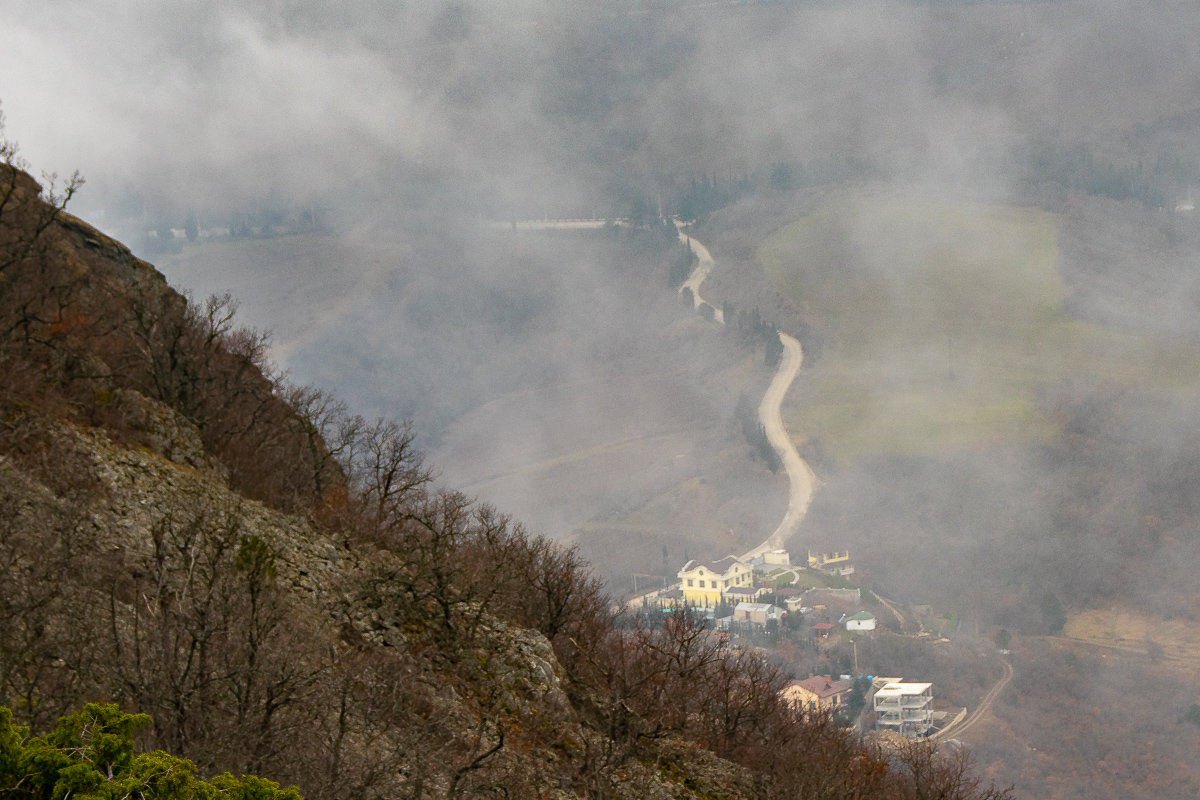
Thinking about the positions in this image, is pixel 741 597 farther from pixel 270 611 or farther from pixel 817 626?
pixel 270 611

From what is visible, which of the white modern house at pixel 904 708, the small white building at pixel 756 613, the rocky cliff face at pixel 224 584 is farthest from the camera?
the small white building at pixel 756 613

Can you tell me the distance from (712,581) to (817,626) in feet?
92.5

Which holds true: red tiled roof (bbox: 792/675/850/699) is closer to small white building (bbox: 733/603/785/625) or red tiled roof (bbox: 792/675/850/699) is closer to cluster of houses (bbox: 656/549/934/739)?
cluster of houses (bbox: 656/549/934/739)

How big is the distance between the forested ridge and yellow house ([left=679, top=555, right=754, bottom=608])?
12624 centimetres

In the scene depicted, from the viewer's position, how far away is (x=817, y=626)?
557 ft

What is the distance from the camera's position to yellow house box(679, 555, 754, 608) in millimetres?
190250

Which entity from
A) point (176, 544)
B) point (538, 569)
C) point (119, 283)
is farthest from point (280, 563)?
point (119, 283)

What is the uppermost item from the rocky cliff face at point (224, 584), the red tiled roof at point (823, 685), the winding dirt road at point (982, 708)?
the winding dirt road at point (982, 708)

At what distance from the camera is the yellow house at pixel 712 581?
19025cm

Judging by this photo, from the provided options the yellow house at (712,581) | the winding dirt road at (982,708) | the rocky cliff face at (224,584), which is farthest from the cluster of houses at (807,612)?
the rocky cliff face at (224,584)

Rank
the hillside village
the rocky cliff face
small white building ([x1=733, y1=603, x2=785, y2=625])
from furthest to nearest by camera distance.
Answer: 1. small white building ([x1=733, y1=603, x2=785, y2=625])
2. the hillside village
3. the rocky cliff face

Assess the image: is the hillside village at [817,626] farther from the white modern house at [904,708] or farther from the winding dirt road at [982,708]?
the winding dirt road at [982,708]

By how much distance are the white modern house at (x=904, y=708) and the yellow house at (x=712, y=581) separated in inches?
1728

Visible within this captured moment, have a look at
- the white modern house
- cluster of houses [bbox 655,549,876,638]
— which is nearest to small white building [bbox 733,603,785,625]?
cluster of houses [bbox 655,549,876,638]
